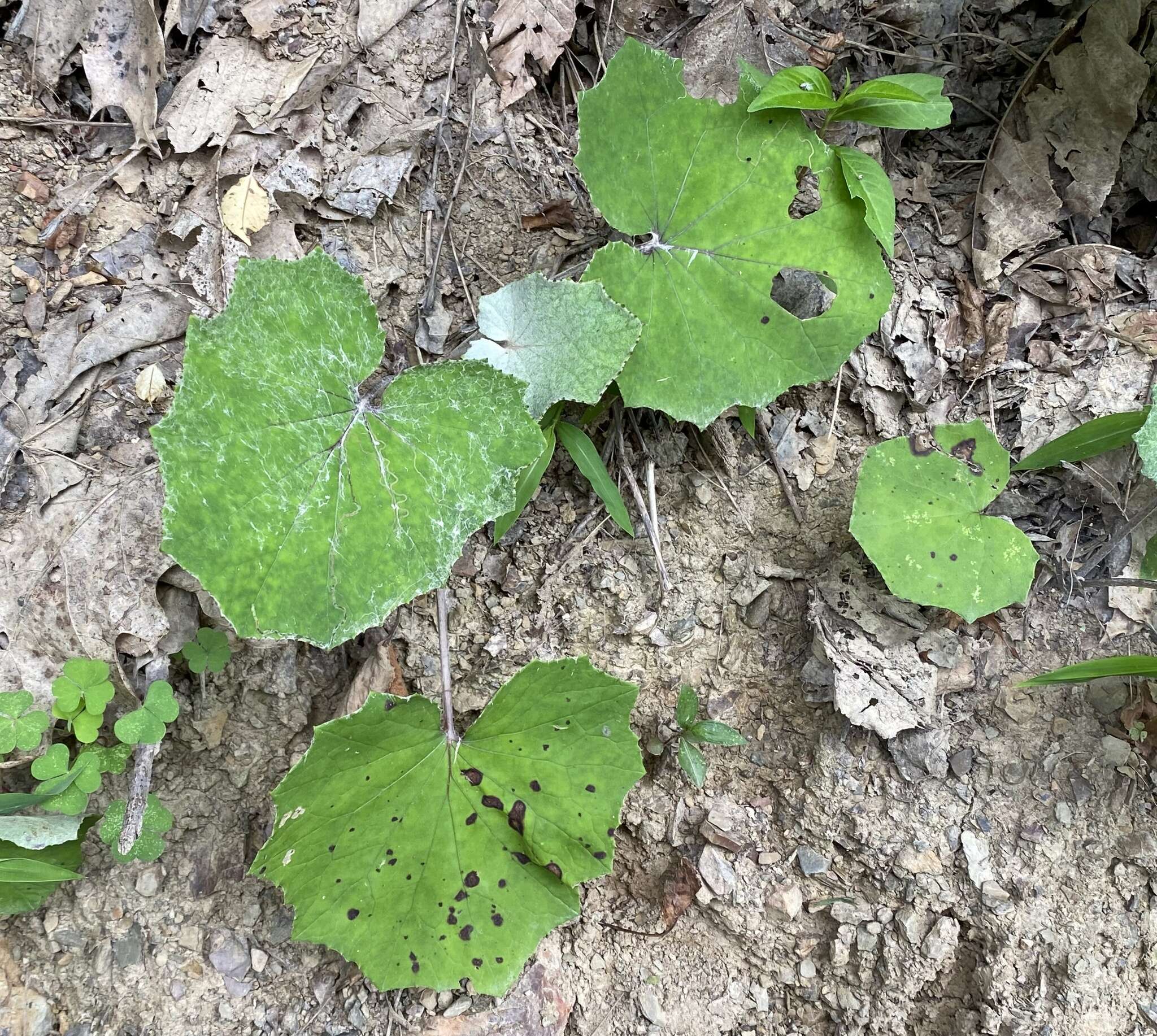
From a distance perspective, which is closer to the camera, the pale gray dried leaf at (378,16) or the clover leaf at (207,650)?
the clover leaf at (207,650)

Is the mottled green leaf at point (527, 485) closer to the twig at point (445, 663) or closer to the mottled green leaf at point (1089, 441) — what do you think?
the twig at point (445, 663)

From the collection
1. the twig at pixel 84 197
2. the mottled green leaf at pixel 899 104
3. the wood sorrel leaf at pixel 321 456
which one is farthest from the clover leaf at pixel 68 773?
the mottled green leaf at pixel 899 104

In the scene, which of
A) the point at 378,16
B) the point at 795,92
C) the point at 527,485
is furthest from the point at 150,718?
the point at 795,92

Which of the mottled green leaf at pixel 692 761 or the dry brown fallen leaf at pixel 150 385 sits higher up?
the dry brown fallen leaf at pixel 150 385

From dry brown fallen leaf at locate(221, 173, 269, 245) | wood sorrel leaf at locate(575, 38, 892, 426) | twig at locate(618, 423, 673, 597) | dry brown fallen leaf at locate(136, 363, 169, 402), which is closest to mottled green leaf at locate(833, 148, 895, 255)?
wood sorrel leaf at locate(575, 38, 892, 426)

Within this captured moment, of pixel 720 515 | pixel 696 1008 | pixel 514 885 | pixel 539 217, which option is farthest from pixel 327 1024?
pixel 539 217

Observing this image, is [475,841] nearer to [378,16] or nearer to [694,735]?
[694,735]
